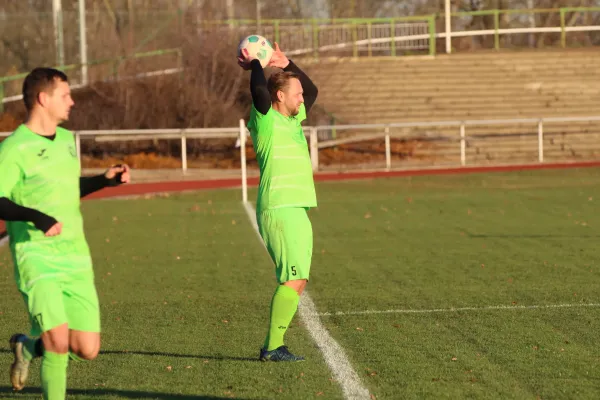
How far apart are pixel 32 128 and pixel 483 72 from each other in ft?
132

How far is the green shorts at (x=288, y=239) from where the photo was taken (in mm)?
7809

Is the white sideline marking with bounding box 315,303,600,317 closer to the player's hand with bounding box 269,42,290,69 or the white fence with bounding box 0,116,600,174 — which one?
the player's hand with bounding box 269,42,290,69

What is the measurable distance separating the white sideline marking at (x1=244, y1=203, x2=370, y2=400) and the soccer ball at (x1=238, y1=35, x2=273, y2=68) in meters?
1.94

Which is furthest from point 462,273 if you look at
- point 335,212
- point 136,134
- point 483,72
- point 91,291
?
point 483,72

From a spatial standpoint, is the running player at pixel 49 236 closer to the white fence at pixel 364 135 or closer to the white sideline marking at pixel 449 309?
the white sideline marking at pixel 449 309

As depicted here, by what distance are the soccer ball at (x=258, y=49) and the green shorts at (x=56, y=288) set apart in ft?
7.85

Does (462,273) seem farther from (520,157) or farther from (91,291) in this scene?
(520,157)

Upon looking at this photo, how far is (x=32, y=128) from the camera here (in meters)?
6.07

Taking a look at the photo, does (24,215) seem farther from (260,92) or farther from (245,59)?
(245,59)

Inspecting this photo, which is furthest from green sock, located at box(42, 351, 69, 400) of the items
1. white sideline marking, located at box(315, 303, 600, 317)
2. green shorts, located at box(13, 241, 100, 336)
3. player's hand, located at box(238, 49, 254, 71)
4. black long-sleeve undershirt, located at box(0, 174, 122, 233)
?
white sideline marking, located at box(315, 303, 600, 317)

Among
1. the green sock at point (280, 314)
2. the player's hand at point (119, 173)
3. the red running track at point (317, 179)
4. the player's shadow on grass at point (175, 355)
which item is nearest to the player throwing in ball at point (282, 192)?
the green sock at point (280, 314)

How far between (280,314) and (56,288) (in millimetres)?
2202

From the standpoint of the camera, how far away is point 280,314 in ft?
26.0

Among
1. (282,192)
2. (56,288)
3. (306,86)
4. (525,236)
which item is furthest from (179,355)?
(525,236)
